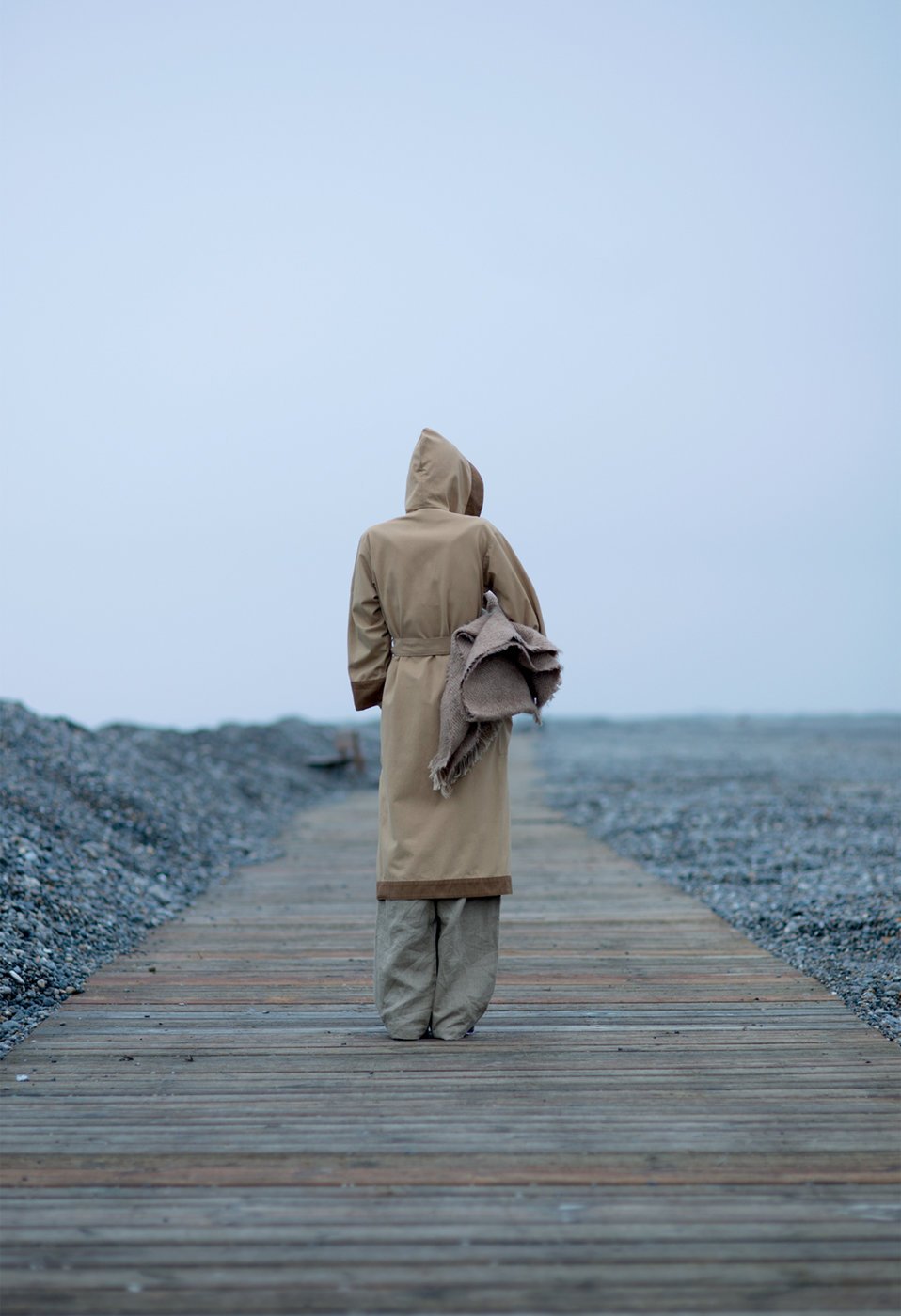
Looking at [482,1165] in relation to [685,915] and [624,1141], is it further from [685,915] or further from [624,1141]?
[685,915]

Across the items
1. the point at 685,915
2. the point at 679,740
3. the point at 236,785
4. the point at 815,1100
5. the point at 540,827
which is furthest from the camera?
the point at 679,740

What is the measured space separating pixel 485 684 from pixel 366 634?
53 cm

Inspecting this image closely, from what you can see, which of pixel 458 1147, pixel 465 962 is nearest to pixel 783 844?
pixel 465 962

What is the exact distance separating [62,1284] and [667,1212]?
4.49ft

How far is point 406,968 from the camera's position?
4.43 m

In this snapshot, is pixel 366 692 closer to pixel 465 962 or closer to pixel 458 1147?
pixel 465 962

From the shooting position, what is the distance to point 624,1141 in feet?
11.0

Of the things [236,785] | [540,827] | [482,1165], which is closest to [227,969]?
[482,1165]

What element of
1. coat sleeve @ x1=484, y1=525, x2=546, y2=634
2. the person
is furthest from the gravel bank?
coat sleeve @ x1=484, y1=525, x2=546, y2=634

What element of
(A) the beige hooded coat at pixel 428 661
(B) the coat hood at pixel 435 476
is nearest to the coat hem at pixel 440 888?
(A) the beige hooded coat at pixel 428 661

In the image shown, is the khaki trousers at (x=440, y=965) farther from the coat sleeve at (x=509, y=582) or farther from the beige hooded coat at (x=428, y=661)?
the coat sleeve at (x=509, y=582)

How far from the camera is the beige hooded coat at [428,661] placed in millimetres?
4379

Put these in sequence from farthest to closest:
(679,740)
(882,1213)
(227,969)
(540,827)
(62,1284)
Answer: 1. (679,740)
2. (540,827)
3. (227,969)
4. (882,1213)
5. (62,1284)

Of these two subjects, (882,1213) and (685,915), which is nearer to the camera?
(882,1213)
